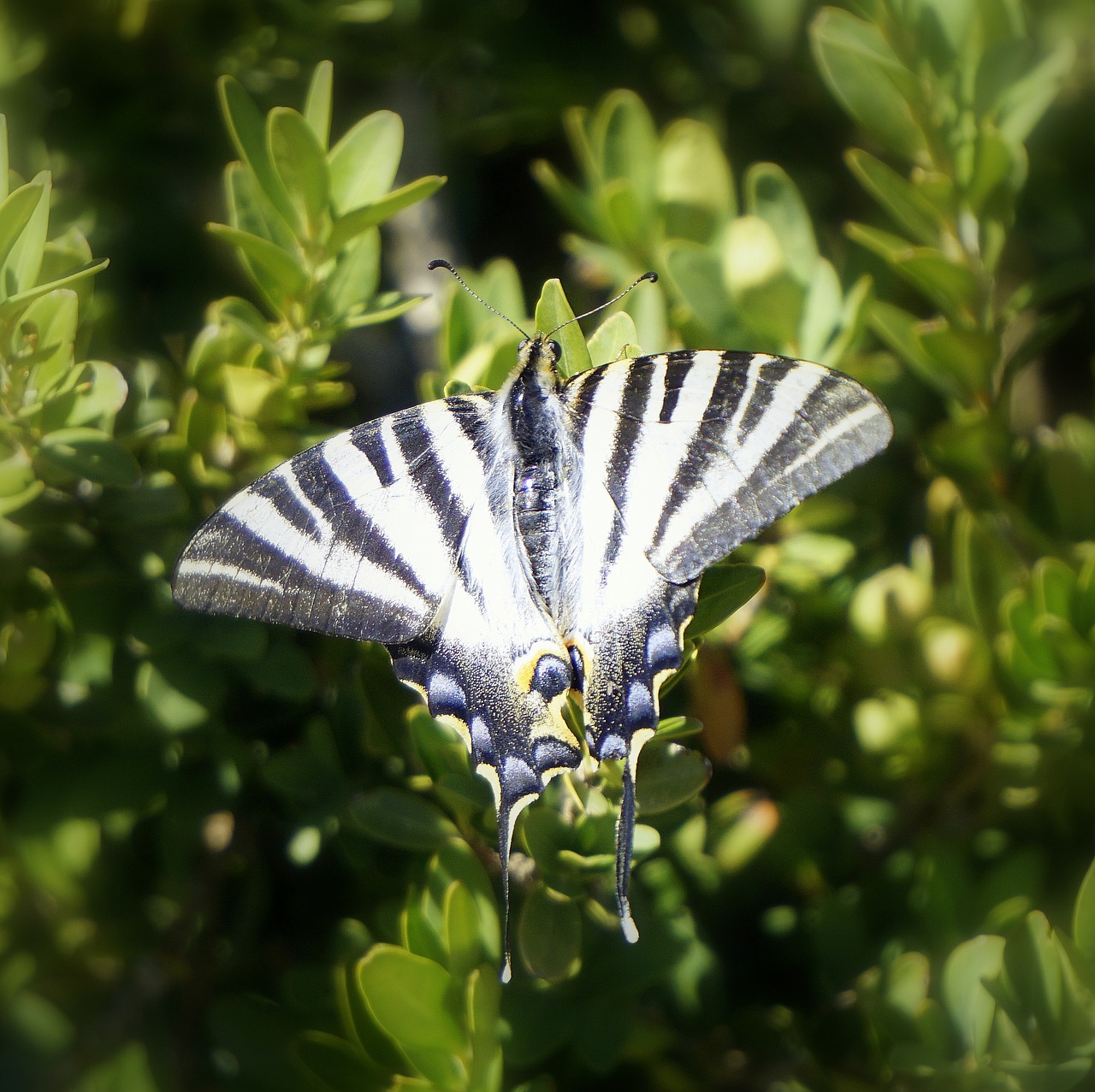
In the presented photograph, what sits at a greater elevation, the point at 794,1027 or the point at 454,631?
the point at 454,631

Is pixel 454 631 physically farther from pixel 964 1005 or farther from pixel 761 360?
pixel 964 1005

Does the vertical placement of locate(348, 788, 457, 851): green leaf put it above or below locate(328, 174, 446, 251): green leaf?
below

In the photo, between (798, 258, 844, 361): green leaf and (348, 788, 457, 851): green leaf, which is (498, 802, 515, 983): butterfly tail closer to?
(348, 788, 457, 851): green leaf

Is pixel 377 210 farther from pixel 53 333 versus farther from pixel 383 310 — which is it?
pixel 53 333

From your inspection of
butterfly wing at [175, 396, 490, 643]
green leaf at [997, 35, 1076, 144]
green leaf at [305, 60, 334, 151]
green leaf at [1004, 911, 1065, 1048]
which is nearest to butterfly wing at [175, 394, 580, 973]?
butterfly wing at [175, 396, 490, 643]

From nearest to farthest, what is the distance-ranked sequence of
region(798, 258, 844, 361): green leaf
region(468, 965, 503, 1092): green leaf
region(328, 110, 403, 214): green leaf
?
region(468, 965, 503, 1092): green leaf
region(328, 110, 403, 214): green leaf
region(798, 258, 844, 361): green leaf

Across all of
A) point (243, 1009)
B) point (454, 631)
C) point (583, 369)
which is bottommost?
point (243, 1009)

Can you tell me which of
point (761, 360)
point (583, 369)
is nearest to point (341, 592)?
point (583, 369)
